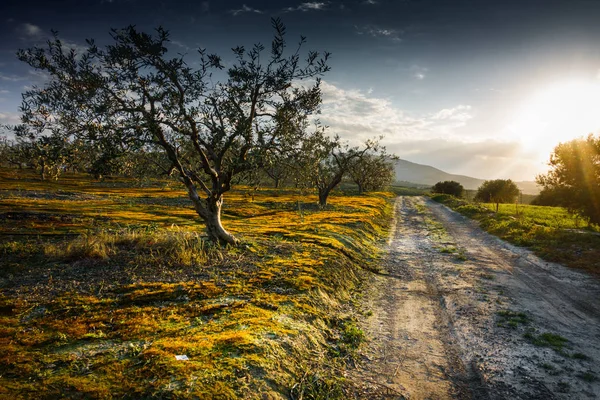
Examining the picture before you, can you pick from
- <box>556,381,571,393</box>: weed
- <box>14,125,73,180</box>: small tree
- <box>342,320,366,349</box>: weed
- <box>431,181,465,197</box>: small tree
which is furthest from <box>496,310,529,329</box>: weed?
<box>431,181,465,197</box>: small tree

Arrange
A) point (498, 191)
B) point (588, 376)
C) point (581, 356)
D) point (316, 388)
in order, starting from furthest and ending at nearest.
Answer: point (498, 191) < point (581, 356) < point (588, 376) < point (316, 388)

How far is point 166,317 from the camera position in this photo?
28.8 ft

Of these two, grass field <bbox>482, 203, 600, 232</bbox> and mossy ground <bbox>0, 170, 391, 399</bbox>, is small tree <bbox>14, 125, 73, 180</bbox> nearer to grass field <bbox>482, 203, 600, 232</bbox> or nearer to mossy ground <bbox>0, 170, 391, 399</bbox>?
mossy ground <bbox>0, 170, 391, 399</bbox>

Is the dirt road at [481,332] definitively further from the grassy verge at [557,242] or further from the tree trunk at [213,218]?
the tree trunk at [213,218]

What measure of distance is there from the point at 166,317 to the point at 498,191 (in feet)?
325

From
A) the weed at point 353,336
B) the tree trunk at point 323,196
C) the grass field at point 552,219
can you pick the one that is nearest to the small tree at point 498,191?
the grass field at point 552,219

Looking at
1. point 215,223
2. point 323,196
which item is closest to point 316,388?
point 215,223

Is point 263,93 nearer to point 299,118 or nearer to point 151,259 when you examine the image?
point 299,118

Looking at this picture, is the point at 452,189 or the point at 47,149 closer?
the point at 47,149

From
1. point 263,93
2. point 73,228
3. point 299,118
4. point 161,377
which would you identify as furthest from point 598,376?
point 73,228

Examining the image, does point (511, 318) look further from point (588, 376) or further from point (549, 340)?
point (588, 376)

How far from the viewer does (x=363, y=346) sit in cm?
915

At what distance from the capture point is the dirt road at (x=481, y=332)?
732cm

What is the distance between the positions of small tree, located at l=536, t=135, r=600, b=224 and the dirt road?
13873 mm
